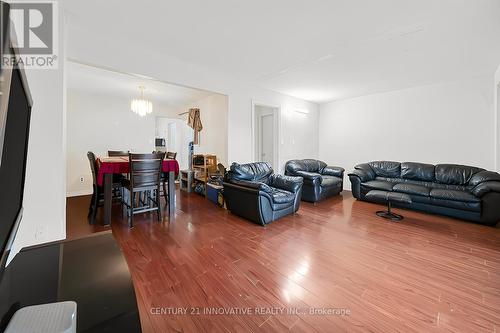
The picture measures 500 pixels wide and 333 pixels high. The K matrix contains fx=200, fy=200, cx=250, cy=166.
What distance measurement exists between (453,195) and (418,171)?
1.07 metres

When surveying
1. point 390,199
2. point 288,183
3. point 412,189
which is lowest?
point 390,199

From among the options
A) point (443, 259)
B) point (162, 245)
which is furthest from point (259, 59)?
point (443, 259)

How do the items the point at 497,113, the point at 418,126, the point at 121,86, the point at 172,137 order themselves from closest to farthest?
the point at 497,113, the point at 121,86, the point at 418,126, the point at 172,137

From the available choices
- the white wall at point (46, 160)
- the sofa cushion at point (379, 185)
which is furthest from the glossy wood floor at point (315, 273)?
the sofa cushion at point (379, 185)

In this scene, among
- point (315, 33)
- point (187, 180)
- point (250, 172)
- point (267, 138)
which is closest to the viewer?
point (315, 33)

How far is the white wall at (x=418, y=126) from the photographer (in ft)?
13.0

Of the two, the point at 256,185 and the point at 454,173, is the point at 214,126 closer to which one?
the point at 256,185

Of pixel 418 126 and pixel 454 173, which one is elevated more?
pixel 418 126

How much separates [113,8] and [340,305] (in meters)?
3.67

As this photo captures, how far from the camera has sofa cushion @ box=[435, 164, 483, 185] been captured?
379 cm

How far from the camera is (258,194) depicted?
2.95 metres

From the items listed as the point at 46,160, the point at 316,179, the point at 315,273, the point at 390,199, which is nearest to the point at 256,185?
the point at 315,273

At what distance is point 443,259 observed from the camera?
7.13ft

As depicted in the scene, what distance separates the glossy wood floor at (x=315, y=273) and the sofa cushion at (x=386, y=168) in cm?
155
